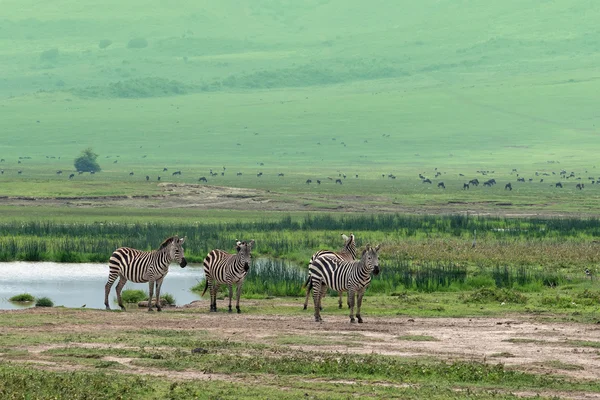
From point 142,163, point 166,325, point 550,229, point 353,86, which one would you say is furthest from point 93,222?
point 353,86

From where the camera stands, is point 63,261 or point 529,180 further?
point 529,180

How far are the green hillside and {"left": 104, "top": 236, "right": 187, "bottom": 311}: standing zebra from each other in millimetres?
83462

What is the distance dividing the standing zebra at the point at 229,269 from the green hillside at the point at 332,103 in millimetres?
83313

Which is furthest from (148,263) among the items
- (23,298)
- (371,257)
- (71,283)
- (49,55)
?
(49,55)

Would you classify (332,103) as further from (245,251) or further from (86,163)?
(245,251)

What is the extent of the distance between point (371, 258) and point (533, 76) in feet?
478

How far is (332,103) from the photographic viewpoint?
150 metres

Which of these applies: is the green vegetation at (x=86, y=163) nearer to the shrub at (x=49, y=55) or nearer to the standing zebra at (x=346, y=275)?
the standing zebra at (x=346, y=275)

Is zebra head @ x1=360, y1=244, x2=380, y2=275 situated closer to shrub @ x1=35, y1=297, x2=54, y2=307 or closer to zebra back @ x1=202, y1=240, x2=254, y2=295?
zebra back @ x1=202, y1=240, x2=254, y2=295

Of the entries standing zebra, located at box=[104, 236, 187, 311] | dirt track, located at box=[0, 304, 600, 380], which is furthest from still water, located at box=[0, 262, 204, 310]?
dirt track, located at box=[0, 304, 600, 380]

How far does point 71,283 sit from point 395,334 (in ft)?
39.3

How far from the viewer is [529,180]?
90.1 meters

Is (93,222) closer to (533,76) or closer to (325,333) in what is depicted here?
(325,333)

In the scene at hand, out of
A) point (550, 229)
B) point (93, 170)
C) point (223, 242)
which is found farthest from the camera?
point (93, 170)
